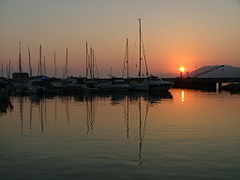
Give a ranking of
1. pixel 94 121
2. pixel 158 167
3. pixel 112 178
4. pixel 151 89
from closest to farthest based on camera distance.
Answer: pixel 112 178 → pixel 158 167 → pixel 94 121 → pixel 151 89

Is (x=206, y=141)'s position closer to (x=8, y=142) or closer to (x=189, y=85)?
(x=8, y=142)

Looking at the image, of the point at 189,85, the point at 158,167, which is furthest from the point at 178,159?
the point at 189,85

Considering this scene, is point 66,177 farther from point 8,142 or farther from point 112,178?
point 8,142

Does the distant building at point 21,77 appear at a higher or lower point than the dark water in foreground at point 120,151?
higher

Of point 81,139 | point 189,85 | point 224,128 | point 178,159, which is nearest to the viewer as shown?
point 178,159

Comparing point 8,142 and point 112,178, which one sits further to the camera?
point 8,142

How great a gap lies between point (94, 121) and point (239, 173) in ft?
49.9

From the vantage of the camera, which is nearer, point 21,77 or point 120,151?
point 120,151

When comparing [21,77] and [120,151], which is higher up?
[21,77]

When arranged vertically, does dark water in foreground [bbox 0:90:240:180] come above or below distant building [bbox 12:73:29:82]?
below

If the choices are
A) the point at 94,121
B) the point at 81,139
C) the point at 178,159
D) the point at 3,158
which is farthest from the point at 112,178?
the point at 94,121

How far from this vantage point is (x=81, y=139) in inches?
685

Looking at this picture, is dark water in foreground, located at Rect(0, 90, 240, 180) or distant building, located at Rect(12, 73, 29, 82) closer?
dark water in foreground, located at Rect(0, 90, 240, 180)

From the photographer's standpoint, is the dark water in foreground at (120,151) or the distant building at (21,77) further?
the distant building at (21,77)
